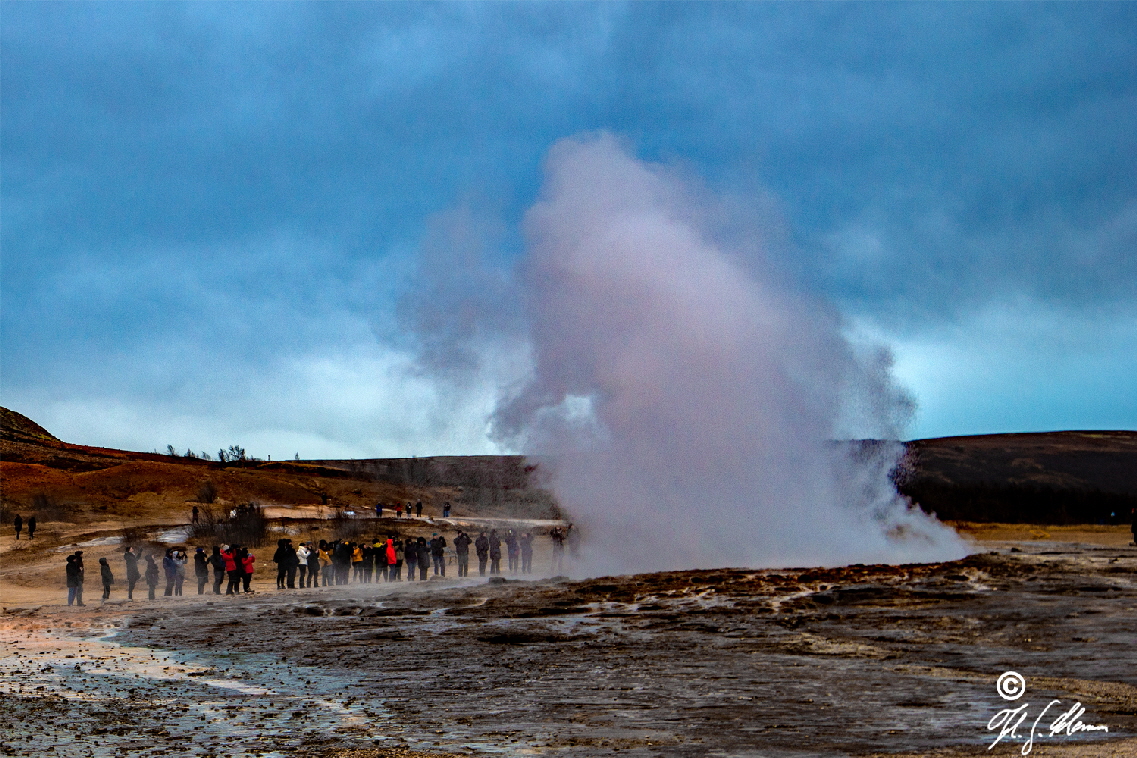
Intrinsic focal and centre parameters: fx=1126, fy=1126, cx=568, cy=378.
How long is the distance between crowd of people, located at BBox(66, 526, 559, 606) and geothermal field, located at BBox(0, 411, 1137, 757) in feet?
3.00

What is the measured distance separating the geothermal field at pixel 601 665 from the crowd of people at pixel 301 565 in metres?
0.91

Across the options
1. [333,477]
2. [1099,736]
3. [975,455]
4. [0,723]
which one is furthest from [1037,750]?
[975,455]

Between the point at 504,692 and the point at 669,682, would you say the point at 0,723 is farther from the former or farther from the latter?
the point at 669,682

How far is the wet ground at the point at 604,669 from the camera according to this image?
930 centimetres

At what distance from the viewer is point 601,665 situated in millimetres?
14328

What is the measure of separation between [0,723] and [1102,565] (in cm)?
2658

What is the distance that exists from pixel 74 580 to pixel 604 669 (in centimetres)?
1914

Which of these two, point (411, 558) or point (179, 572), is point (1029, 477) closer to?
point (411, 558)

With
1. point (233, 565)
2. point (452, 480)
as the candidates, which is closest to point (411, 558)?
point (233, 565)

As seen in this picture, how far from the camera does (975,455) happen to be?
352ft

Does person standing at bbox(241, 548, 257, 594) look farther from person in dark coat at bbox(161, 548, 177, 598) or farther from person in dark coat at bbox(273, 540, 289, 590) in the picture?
person in dark coat at bbox(161, 548, 177, 598)

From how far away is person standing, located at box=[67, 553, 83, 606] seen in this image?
1105 inches
